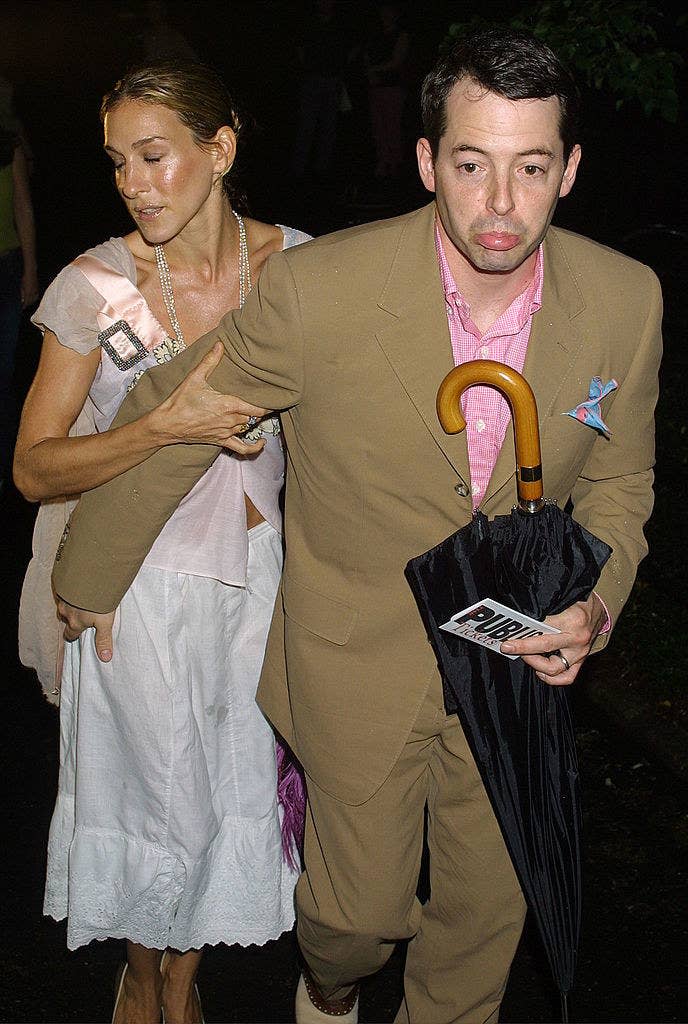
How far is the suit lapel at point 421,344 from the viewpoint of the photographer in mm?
2646

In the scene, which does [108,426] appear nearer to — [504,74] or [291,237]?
[291,237]

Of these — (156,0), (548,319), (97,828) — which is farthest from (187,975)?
(156,0)

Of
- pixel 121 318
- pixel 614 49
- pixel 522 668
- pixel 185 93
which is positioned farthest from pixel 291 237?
pixel 614 49

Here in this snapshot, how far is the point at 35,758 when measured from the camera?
477 centimetres

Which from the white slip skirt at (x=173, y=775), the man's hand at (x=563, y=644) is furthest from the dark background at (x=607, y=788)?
the man's hand at (x=563, y=644)

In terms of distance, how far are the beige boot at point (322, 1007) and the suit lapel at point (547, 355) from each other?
1.43 meters

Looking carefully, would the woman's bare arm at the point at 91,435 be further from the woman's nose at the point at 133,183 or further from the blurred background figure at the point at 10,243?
the blurred background figure at the point at 10,243

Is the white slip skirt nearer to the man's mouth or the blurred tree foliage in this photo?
the man's mouth

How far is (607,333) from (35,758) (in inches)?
113

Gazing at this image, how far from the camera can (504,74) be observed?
2498mm

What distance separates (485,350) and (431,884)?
129 centimetres

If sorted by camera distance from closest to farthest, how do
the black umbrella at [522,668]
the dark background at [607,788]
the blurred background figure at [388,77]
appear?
1. the black umbrella at [522,668]
2. the dark background at [607,788]
3. the blurred background figure at [388,77]

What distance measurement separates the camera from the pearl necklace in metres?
3.19

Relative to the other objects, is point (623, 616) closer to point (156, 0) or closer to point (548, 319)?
point (548, 319)
